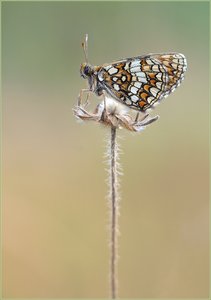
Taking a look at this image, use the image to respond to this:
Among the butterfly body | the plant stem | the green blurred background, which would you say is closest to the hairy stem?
the plant stem

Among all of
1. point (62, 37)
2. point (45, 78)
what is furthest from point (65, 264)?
point (62, 37)

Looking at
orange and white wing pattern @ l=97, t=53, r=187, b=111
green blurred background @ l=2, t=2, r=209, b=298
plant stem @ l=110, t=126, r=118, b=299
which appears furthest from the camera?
green blurred background @ l=2, t=2, r=209, b=298

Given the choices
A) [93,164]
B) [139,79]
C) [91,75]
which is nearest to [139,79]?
[139,79]

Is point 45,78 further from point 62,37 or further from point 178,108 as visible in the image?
point 178,108

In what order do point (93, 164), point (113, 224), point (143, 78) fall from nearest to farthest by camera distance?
point (113, 224), point (143, 78), point (93, 164)

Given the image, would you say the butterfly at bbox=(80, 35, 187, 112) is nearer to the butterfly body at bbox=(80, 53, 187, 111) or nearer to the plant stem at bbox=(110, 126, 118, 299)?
the butterfly body at bbox=(80, 53, 187, 111)

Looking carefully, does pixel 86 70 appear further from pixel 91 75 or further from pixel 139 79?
pixel 139 79

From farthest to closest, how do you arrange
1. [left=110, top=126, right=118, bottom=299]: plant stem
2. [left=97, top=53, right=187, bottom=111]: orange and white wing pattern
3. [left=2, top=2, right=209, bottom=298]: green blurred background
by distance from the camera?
[left=2, top=2, right=209, bottom=298]: green blurred background
[left=97, top=53, right=187, bottom=111]: orange and white wing pattern
[left=110, top=126, right=118, bottom=299]: plant stem
